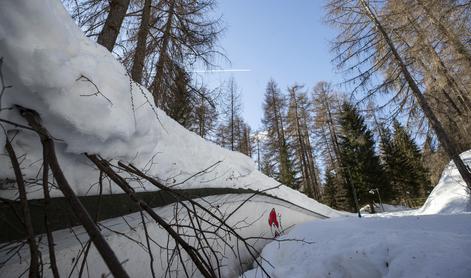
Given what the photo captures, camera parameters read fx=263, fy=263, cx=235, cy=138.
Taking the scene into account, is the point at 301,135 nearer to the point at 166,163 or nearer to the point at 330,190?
the point at 330,190

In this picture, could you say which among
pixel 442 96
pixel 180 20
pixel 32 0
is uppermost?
pixel 442 96

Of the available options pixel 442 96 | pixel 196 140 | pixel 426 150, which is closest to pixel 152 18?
pixel 196 140

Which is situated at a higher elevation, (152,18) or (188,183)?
(152,18)

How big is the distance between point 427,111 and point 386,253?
22.1 feet

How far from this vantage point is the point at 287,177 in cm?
2281

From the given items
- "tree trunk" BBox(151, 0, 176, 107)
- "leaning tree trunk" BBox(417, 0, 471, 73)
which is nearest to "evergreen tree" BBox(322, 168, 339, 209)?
"leaning tree trunk" BBox(417, 0, 471, 73)

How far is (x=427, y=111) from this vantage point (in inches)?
327

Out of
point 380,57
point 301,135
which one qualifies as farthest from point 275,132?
point 380,57

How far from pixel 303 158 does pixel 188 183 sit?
2091 cm

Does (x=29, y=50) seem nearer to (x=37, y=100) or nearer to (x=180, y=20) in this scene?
(x=37, y=100)

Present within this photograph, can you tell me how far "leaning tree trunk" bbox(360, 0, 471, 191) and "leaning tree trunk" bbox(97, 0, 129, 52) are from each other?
8.69m

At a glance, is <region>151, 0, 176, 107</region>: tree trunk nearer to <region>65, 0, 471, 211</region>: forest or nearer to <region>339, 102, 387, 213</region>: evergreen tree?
<region>65, 0, 471, 211</region>: forest

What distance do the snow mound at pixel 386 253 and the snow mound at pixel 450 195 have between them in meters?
4.42

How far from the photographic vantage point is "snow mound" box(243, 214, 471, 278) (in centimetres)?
296
